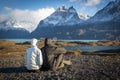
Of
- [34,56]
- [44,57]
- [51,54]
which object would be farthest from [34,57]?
[51,54]

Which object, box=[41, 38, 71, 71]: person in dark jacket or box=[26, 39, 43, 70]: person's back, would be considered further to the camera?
box=[41, 38, 71, 71]: person in dark jacket

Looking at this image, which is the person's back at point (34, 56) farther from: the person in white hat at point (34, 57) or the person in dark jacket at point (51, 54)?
the person in dark jacket at point (51, 54)

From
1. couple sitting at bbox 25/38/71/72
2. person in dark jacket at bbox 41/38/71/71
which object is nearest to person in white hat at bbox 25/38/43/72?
couple sitting at bbox 25/38/71/72

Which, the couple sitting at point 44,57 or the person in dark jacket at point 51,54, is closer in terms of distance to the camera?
the couple sitting at point 44,57

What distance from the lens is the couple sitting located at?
611 inches

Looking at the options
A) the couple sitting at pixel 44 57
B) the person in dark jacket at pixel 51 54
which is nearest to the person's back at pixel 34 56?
the couple sitting at pixel 44 57

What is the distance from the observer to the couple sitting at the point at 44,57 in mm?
15531

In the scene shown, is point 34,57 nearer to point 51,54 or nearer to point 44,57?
point 44,57

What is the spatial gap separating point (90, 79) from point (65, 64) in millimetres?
5291

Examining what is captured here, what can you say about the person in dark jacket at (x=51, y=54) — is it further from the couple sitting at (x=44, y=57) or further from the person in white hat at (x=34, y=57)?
the person in white hat at (x=34, y=57)

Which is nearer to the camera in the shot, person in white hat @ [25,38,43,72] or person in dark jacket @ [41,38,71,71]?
person in white hat @ [25,38,43,72]

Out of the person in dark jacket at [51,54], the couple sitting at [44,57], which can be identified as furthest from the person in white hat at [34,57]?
the person in dark jacket at [51,54]

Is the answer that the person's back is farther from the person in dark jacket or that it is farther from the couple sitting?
the person in dark jacket

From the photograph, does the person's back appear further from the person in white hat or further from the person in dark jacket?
the person in dark jacket
